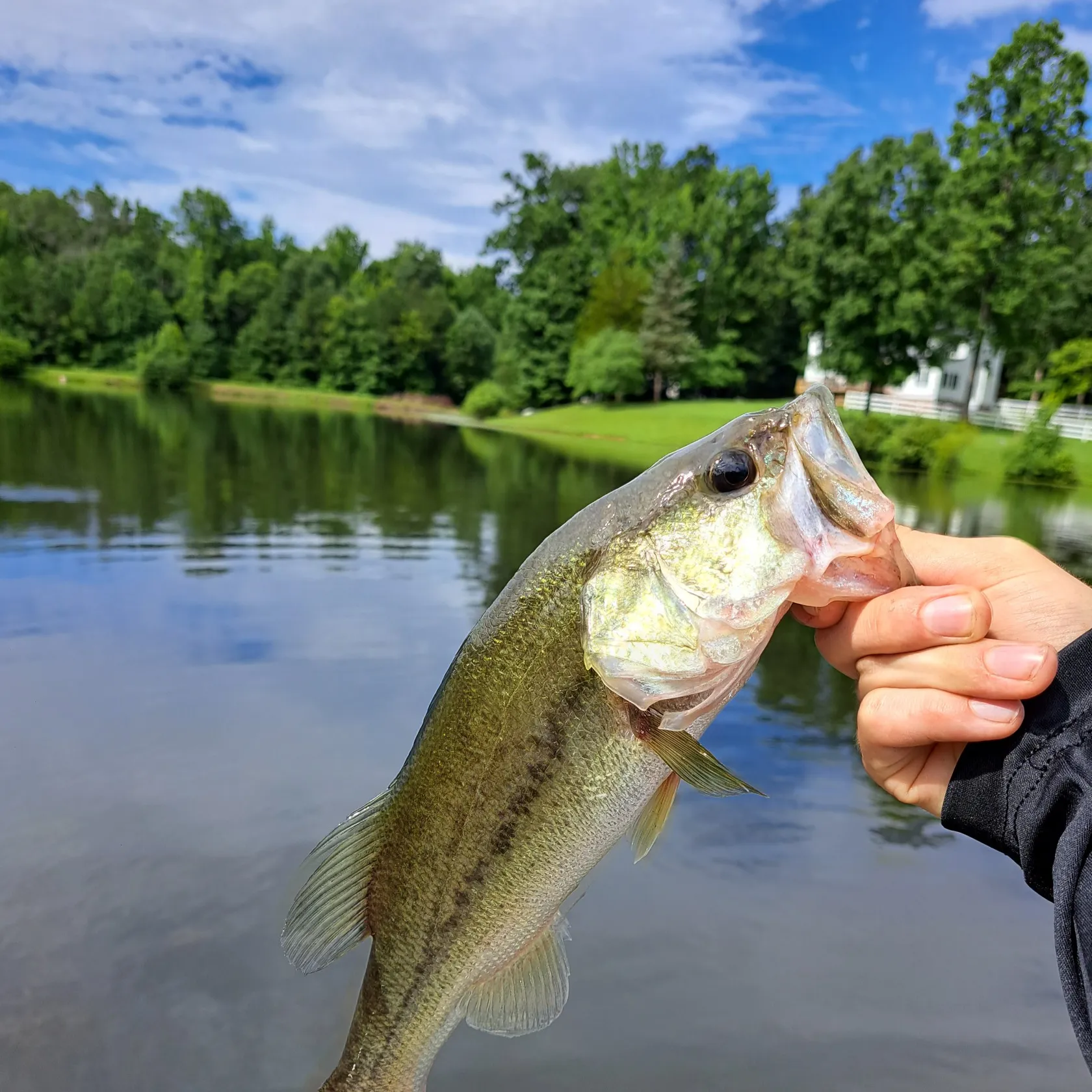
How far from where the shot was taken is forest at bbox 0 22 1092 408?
33438 millimetres

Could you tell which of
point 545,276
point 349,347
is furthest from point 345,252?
point 545,276

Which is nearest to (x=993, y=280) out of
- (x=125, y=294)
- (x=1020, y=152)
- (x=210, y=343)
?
(x=1020, y=152)

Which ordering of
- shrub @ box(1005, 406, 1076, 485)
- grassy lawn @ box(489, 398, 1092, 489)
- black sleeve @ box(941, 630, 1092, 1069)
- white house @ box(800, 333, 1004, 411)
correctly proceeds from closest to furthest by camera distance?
1. black sleeve @ box(941, 630, 1092, 1069)
2. shrub @ box(1005, 406, 1076, 485)
3. grassy lawn @ box(489, 398, 1092, 489)
4. white house @ box(800, 333, 1004, 411)

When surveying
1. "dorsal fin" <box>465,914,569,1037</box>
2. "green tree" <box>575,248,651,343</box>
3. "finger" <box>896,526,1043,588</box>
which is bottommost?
"dorsal fin" <box>465,914,569,1037</box>

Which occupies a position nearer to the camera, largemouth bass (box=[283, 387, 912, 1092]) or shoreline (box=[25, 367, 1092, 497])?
largemouth bass (box=[283, 387, 912, 1092])

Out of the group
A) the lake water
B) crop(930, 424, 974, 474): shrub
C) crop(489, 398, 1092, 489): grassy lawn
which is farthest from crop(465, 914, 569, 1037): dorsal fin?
crop(930, 424, 974, 474): shrub

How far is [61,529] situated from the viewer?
40.5ft

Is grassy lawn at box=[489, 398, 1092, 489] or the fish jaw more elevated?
the fish jaw

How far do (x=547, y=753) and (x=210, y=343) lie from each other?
80.7 m

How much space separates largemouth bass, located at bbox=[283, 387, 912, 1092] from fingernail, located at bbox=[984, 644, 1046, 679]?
0.25 metres

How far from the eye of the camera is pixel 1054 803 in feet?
5.34

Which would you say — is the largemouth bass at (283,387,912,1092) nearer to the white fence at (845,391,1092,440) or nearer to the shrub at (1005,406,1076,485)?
the shrub at (1005,406,1076,485)

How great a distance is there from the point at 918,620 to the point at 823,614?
30 centimetres

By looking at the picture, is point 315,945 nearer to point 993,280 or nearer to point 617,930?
point 617,930
